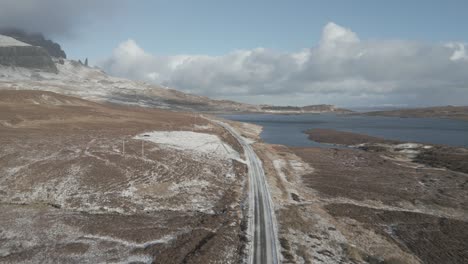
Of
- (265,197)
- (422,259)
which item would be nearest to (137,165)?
(265,197)

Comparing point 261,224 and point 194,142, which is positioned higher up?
point 194,142

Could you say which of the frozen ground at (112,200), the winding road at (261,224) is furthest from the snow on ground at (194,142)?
the winding road at (261,224)

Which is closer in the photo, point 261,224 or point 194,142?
point 261,224

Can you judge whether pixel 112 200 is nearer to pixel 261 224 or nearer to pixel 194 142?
pixel 261 224

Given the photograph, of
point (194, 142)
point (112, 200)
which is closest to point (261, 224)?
point (112, 200)

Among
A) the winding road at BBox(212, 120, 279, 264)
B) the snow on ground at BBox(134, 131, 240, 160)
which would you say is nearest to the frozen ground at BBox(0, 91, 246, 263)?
the snow on ground at BBox(134, 131, 240, 160)

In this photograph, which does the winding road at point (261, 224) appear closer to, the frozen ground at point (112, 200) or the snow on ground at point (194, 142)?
the frozen ground at point (112, 200)
